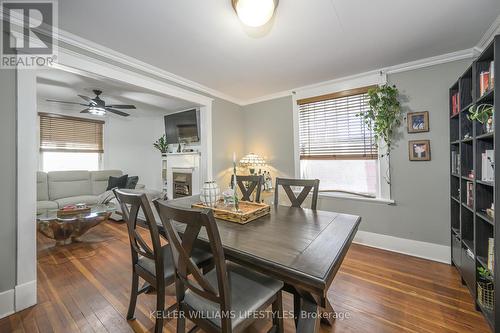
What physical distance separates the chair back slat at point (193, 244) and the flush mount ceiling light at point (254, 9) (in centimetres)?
142

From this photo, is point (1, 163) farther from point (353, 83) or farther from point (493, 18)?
point (493, 18)

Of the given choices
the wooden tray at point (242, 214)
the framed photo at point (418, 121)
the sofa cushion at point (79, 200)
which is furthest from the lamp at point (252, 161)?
the sofa cushion at point (79, 200)

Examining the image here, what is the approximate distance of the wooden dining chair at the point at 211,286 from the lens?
90 cm

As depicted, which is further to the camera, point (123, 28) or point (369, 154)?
point (369, 154)

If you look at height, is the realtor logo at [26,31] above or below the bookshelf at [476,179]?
above

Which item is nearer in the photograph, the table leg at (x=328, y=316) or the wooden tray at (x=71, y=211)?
the table leg at (x=328, y=316)

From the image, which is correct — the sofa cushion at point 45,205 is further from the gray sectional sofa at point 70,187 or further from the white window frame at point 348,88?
the white window frame at point 348,88

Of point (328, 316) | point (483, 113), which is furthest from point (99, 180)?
point (483, 113)

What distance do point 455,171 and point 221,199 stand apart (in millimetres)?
2542

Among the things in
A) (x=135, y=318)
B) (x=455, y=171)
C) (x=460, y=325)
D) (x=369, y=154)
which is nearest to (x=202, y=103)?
(x=369, y=154)

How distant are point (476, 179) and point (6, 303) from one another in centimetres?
383

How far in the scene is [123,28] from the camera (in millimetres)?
1870

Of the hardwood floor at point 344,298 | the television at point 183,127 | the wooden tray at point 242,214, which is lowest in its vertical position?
the hardwood floor at point 344,298

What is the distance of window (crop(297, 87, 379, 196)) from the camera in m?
2.89
